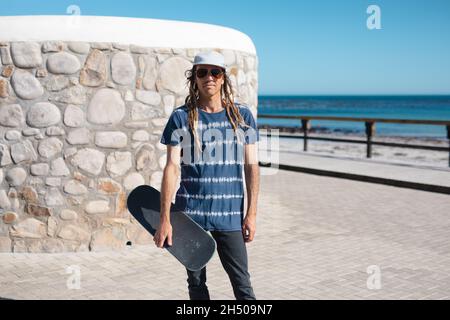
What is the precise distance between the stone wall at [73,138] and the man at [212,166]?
2.48 meters

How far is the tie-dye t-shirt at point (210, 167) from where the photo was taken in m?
3.14

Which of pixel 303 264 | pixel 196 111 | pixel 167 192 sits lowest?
pixel 303 264

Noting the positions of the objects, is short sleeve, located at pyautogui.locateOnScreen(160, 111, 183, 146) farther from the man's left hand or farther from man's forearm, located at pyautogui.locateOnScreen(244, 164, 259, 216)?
the man's left hand

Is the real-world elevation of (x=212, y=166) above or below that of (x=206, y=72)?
below

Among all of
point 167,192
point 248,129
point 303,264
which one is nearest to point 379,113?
point 303,264

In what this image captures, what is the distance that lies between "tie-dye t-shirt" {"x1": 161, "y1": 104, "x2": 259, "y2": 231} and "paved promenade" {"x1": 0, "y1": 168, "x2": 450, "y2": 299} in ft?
4.32

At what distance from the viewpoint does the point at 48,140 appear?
5.44 meters

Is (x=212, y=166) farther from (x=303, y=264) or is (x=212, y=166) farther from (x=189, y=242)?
(x=303, y=264)

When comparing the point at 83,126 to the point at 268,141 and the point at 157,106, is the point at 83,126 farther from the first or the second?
the point at 268,141

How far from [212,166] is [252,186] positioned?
0.88 ft

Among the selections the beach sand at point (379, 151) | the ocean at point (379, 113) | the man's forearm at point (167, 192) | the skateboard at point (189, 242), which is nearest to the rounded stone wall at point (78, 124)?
the skateboard at point (189, 242)

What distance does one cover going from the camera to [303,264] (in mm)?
5215

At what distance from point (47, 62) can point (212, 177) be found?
2.93 metres
